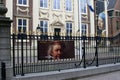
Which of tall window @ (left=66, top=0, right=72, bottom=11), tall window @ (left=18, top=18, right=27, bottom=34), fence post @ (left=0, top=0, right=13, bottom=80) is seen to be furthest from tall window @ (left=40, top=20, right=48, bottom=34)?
fence post @ (left=0, top=0, right=13, bottom=80)

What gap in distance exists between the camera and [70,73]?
1184 centimetres

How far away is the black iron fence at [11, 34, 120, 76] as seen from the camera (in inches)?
417

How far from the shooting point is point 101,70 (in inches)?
533

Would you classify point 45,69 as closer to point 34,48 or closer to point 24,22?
point 34,48

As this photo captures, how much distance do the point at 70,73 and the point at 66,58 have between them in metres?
0.74

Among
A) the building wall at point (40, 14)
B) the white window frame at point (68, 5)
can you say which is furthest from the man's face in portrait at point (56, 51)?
the white window frame at point (68, 5)

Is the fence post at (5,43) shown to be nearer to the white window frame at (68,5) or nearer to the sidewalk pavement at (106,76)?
the sidewalk pavement at (106,76)

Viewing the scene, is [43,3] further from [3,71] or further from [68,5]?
[3,71]

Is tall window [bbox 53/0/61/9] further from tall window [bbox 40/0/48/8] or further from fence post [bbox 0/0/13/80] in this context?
fence post [bbox 0/0/13/80]

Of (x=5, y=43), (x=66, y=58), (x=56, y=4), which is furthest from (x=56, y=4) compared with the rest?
(x=5, y=43)

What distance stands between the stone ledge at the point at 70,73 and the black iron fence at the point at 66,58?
28 cm

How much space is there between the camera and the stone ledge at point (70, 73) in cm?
1048

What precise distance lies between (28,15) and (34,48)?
23.3m

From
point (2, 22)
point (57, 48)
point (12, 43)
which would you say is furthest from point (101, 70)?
point (2, 22)
